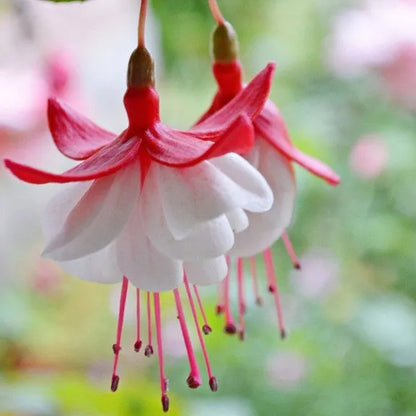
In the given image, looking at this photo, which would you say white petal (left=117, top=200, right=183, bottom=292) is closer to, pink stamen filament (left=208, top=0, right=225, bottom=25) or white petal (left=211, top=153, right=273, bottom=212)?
white petal (left=211, top=153, right=273, bottom=212)

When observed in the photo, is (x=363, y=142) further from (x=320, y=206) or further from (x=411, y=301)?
(x=411, y=301)

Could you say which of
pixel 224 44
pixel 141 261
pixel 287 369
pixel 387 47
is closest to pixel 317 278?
pixel 287 369

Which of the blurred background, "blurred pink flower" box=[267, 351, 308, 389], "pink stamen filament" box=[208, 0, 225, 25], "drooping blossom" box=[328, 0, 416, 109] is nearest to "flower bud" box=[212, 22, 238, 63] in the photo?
"pink stamen filament" box=[208, 0, 225, 25]

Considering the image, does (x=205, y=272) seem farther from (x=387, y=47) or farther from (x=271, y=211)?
(x=387, y=47)

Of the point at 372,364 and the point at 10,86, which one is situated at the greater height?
the point at 10,86

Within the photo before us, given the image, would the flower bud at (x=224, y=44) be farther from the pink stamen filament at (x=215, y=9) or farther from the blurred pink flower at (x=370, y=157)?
the blurred pink flower at (x=370, y=157)

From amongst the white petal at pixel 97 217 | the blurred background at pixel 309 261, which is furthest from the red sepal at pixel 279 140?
the blurred background at pixel 309 261

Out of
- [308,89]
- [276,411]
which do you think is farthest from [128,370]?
[308,89]
